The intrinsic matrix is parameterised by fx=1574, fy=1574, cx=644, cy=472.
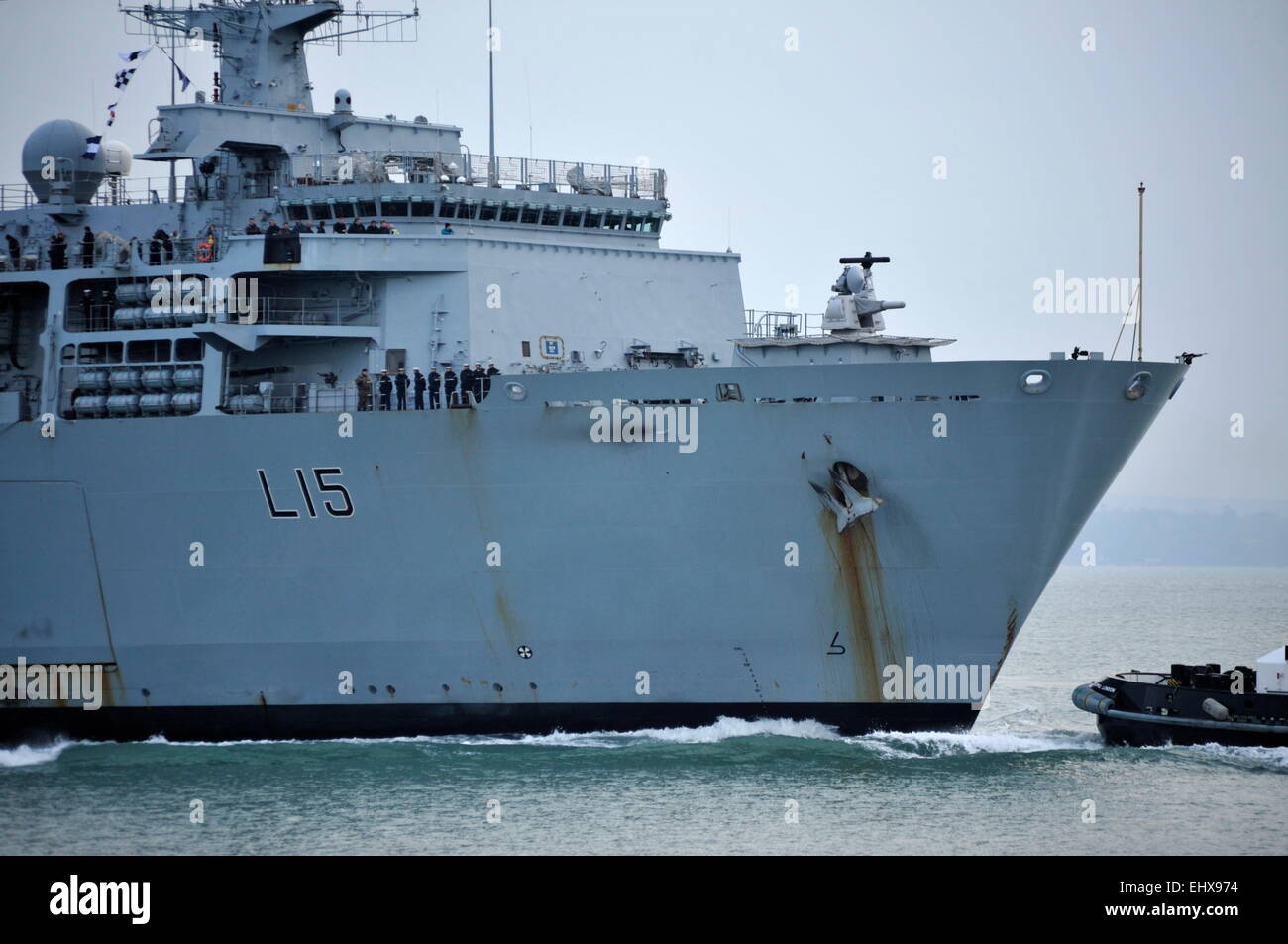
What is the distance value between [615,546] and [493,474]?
2.07 m

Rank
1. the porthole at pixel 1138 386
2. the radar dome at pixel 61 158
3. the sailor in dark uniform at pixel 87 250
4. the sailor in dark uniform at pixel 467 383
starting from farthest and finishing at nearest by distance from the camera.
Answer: the radar dome at pixel 61 158, the sailor in dark uniform at pixel 87 250, the sailor in dark uniform at pixel 467 383, the porthole at pixel 1138 386

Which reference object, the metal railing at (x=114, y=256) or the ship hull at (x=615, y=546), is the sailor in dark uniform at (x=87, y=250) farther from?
the ship hull at (x=615, y=546)

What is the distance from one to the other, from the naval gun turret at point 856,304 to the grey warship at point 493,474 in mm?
79

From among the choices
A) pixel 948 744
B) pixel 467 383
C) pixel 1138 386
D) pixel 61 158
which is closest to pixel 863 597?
pixel 948 744

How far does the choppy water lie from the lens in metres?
19.5

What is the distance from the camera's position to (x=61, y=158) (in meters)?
28.3

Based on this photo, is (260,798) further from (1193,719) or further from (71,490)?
(1193,719)

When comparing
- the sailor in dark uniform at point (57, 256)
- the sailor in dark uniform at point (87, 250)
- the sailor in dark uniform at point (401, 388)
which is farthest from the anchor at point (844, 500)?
the sailor in dark uniform at point (57, 256)

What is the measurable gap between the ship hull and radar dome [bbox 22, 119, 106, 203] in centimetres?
647

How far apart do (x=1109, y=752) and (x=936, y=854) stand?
7.28 meters

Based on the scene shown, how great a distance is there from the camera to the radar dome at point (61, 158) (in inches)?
1116

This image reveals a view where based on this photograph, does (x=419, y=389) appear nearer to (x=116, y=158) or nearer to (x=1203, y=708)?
(x=116, y=158)

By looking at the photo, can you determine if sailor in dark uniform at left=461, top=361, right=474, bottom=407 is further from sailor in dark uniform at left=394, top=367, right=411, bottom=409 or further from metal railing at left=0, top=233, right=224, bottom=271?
metal railing at left=0, top=233, right=224, bottom=271
